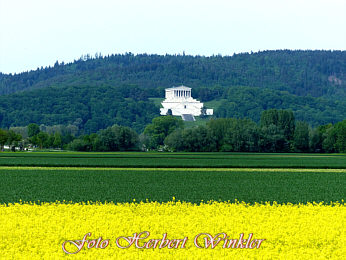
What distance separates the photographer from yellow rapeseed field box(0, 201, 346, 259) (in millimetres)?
15656

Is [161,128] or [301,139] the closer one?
[301,139]

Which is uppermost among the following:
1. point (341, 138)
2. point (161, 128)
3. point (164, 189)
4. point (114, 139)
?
point (164, 189)

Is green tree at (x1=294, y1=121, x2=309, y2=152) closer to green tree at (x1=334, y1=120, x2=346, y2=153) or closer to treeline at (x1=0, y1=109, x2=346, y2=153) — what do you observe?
treeline at (x1=0, y1=109, x2=346, y2=153)

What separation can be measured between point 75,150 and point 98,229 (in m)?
111

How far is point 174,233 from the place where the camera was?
1758 centimetres

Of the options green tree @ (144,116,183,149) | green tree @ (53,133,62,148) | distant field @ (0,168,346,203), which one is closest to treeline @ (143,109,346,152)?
green tree @ (144,116,183,149)

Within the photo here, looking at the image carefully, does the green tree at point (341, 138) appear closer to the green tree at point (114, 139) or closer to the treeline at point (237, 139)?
the treeline at point (237, 139)

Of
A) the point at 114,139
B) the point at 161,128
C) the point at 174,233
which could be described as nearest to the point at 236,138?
the point at 114,139

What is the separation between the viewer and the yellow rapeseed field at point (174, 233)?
15656mm

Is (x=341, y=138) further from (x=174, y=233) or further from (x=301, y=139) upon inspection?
(x=174, y=233)

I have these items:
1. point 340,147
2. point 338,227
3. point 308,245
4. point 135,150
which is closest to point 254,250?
point 308,245

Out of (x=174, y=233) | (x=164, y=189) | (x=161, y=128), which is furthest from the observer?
A: (x=161, y=128)

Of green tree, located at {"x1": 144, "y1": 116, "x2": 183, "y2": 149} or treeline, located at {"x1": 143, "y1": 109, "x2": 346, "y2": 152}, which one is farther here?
green tree, located at {"x1": 144, "y1": 116, "x2": 183, "y2": 149}

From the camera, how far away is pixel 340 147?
119 m
